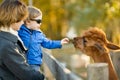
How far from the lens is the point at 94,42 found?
19.2 ft

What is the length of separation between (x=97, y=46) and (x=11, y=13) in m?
1.71

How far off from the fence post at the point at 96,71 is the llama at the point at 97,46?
1042 millimetres

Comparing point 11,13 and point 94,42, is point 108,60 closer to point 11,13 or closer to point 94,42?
point 94,42

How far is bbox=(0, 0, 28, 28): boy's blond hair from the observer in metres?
4.34

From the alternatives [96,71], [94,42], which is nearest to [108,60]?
[94,42]

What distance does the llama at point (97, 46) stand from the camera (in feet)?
18.8

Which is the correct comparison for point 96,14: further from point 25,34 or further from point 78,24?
point 25,34

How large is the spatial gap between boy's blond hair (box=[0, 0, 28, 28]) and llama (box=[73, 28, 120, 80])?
1608mm

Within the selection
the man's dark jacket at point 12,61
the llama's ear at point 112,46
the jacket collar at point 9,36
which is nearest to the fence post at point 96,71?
the man's dark jacket at point 12,61

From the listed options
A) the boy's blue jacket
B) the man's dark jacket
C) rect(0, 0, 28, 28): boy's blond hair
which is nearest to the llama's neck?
the boy's blue jacket

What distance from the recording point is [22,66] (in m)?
4.32

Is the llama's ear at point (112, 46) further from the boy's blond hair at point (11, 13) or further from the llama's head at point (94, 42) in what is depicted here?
the boy's blond hair at point (11, 13)

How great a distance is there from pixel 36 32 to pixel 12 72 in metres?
1.25

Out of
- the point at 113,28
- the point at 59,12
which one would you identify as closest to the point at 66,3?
the point at 59,12
